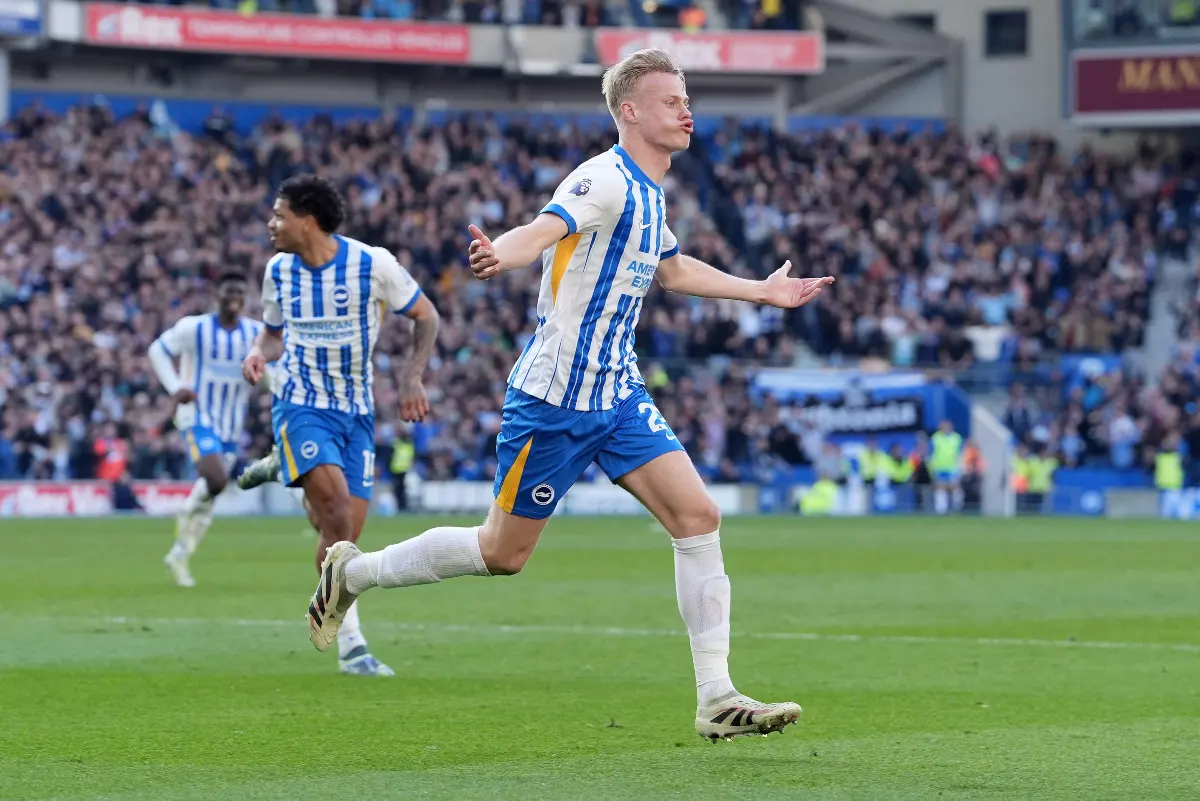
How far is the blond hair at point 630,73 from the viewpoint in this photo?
759 centimetres

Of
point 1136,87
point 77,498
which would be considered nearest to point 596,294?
point 77,498

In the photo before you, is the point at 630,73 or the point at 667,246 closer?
the point at 630,73

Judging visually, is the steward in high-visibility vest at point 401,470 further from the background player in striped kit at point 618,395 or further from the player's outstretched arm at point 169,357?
the background player in striped kit at point 618,395

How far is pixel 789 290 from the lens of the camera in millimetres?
7746

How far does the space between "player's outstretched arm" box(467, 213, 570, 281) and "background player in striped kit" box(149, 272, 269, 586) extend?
938 centimetres

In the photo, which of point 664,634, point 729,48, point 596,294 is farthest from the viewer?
point 729,48

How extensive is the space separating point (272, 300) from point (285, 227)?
21.5 inches

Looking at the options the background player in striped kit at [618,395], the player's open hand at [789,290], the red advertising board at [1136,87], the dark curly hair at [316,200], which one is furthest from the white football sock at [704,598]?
the red advertising board at [1136,87]

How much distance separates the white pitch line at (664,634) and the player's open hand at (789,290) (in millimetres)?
4909

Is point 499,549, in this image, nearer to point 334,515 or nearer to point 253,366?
point 334,515

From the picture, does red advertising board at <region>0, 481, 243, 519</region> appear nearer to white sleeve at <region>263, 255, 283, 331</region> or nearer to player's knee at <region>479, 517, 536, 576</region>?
white sleeve at <region>263, 255, 283, 331</region>

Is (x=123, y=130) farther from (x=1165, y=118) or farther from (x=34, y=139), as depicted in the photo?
(x=1165, y=118)

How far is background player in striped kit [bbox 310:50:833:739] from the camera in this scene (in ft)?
24.1

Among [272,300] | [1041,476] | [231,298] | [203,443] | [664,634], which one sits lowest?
[1041,476]
